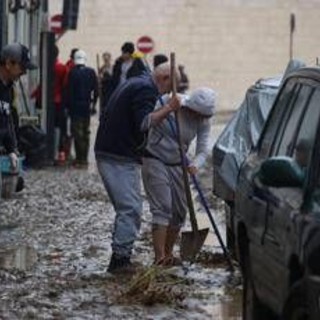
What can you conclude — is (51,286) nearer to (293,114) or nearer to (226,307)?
(226,307)

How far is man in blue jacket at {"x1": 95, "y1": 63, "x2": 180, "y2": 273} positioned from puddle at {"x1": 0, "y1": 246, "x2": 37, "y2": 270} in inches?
37.9

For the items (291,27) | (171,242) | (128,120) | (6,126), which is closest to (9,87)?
(6,126)

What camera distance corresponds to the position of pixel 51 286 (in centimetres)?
952

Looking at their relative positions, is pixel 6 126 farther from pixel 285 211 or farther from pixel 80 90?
pixel 80 90

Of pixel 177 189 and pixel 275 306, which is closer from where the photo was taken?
pixel 275 306

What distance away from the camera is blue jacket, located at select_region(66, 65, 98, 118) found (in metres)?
20.0

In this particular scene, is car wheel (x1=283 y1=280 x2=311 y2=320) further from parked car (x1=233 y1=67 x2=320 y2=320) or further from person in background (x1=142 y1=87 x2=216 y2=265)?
person in background (x1=142 y1=87 x2=216 y2=265)

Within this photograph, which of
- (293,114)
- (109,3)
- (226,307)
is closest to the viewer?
(293,114)

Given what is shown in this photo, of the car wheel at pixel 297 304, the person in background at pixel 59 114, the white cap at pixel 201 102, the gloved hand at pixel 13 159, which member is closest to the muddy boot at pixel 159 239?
the white cap at pixel 201 102

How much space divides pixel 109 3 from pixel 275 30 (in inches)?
226

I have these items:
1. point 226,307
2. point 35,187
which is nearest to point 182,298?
point 226,307

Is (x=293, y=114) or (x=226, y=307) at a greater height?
(x=293, y=114)

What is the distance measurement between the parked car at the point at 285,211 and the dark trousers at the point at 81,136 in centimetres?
1205

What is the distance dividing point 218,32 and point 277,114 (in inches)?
1425
